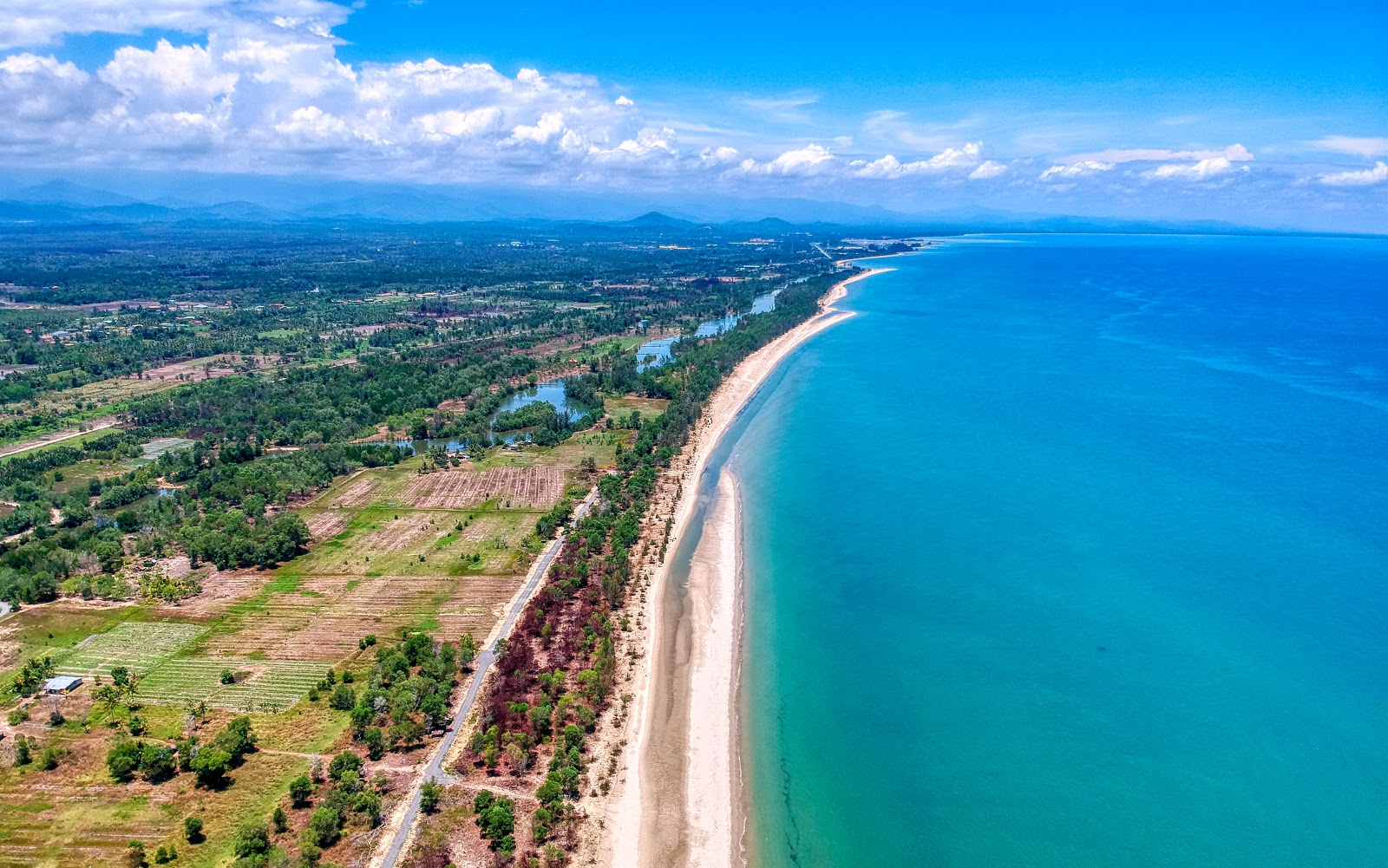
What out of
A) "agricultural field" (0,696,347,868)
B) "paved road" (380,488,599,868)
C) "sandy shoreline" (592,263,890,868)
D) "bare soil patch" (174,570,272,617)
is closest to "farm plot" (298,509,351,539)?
"bare soil patch" (174,570,272,617)

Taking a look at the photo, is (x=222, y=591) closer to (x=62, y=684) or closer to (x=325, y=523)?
(x=62, y=684)

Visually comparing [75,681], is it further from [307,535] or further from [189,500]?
[189,500]

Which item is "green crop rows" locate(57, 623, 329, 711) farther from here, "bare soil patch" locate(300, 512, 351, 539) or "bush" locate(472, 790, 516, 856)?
"bare soil patch" locate(300, 512, 351, 539)

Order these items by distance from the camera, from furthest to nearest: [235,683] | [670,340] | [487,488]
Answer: [670,340]
[487,488]
[235,683]

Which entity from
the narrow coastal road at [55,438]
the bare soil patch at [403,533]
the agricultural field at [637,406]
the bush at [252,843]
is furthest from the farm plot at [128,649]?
the agricultural field at [637,406]

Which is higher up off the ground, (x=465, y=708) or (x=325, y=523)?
(x=325, y=523)

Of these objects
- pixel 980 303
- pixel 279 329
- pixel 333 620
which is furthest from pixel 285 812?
pixel 980 303

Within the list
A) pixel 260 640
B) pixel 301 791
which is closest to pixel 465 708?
pixel 301 791

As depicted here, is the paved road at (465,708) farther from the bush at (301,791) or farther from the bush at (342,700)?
the bush at (342,700)
